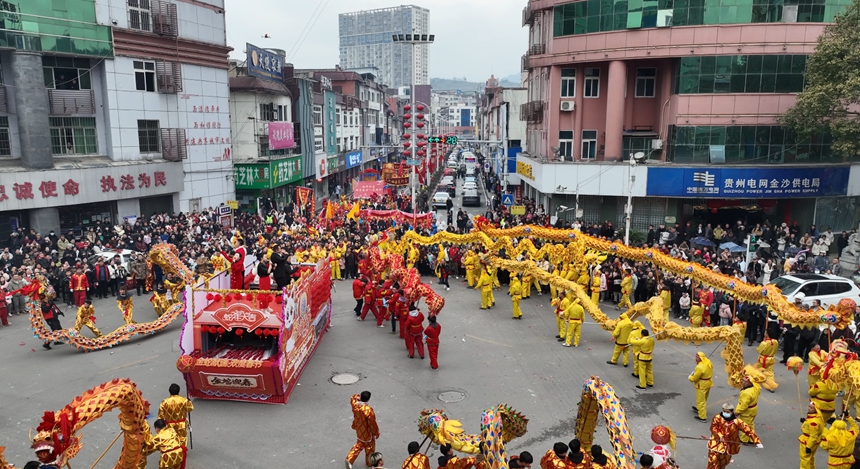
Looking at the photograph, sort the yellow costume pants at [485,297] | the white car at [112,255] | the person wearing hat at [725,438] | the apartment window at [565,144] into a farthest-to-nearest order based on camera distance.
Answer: the apartment window at [565,144], the white car at [112,255], the yellow costume pants at [485,297], the person wearing hat at [725,438]

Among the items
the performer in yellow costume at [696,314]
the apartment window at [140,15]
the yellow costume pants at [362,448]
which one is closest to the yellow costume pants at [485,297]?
the performer in yellow costume at [696,314]

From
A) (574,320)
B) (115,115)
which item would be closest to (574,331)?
(574,320)

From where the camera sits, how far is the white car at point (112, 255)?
1930 centimetres

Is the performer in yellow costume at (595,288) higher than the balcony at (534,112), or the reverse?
the balcony at (534,112)

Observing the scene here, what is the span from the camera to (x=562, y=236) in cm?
1872

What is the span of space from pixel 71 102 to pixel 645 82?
2508 cm

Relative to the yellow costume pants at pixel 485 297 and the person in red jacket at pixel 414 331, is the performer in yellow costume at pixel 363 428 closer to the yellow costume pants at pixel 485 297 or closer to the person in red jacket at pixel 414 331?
the person in red jacket at pixel 414 331

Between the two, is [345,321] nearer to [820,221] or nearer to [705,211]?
[705,211]

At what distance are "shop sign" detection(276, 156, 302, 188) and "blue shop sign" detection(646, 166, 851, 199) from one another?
815 inches

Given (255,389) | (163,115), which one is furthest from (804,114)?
(163,115)

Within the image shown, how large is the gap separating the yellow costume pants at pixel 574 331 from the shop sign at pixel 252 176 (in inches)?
932

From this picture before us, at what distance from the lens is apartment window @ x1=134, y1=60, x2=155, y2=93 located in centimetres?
2706

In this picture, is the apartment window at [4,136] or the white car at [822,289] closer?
the white car at [822,289]

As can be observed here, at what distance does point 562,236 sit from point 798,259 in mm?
8077
